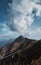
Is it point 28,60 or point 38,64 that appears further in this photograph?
point 28,60

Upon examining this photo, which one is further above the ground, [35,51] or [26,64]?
[35,51]

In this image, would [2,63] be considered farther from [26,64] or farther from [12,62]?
[26,64]

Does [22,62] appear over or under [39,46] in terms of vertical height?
under

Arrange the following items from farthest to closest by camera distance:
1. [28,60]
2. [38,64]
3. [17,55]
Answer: [17,55], [28,60], [38,64]

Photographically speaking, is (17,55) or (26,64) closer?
(26,64)

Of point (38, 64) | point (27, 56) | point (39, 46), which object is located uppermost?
point (39, 46)

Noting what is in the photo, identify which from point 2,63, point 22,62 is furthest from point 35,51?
point 2,63

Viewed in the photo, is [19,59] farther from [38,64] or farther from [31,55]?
[38,64]

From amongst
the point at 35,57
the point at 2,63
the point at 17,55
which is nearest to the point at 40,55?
the point at 35,57

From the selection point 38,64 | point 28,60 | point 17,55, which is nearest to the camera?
point 38,64
